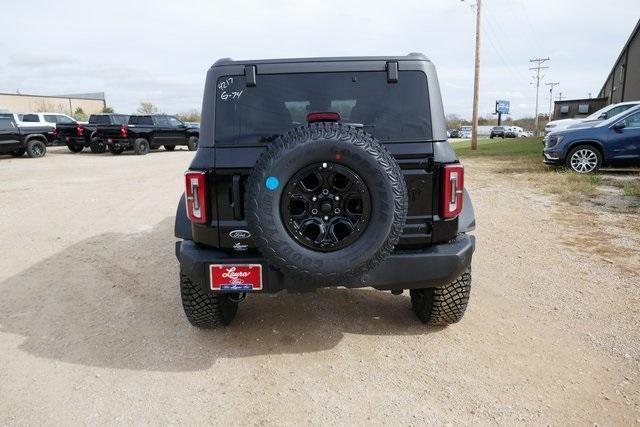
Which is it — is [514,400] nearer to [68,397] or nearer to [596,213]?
[68,397]

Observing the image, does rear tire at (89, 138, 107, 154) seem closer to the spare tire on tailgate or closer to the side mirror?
the side mirror

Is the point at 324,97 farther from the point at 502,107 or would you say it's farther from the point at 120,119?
the point at 502,107

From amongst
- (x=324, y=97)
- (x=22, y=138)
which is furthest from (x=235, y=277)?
(x=22, y=138)

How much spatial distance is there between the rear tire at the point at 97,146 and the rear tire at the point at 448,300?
20968 mm

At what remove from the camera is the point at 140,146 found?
21.1 meters

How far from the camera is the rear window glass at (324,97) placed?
3.09 m

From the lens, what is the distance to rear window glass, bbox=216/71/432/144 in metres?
3.09

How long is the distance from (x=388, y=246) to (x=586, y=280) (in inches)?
112

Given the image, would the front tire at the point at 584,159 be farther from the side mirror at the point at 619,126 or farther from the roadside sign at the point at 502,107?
the roadside sign at the point at 502,107

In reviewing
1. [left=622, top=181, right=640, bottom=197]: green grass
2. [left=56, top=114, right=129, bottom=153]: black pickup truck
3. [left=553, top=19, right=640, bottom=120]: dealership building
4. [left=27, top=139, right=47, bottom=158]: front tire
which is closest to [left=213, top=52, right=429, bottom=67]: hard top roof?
[left=622, top=181, right=640, bottom=197]: green grass

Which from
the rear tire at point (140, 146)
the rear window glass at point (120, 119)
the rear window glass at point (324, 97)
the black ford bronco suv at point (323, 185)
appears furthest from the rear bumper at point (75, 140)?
the rear window glass at point (324, 97)

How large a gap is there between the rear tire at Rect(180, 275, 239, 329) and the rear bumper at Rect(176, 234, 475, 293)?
15.2 inches

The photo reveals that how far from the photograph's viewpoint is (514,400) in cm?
264

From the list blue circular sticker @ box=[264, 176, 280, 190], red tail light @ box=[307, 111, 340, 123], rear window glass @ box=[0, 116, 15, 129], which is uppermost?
rear window glass @ box=[0, 116, 15, 129]
